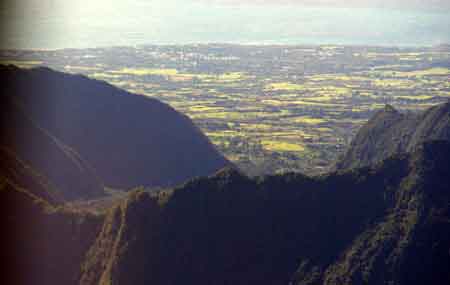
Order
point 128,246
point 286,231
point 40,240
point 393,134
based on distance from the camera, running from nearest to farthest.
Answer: point 128,246
point 286,231
point 40,240
point 393,134

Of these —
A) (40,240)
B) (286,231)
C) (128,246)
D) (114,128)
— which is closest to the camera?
(128,246)

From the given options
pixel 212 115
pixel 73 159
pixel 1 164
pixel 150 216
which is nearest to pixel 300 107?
pixel 212 115

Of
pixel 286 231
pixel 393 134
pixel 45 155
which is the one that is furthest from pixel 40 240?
pixel 393 134

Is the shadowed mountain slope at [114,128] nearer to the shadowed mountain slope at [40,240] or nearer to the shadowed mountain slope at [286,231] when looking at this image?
the shadowed mountain slope at [40,240]

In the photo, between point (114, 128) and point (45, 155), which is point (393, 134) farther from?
point (45, 155)

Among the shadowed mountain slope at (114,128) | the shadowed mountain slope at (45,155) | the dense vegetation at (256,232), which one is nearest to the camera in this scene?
the dense vegetation at (256,232)

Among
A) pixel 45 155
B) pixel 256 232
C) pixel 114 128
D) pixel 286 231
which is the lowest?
pixel 114 128

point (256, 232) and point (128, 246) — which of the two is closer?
point (128, 246)

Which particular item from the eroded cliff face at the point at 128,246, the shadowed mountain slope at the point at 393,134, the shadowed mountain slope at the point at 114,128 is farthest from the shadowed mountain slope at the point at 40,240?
the shadowed mountain slope at the point at 393,134

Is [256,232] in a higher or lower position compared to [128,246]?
higher
